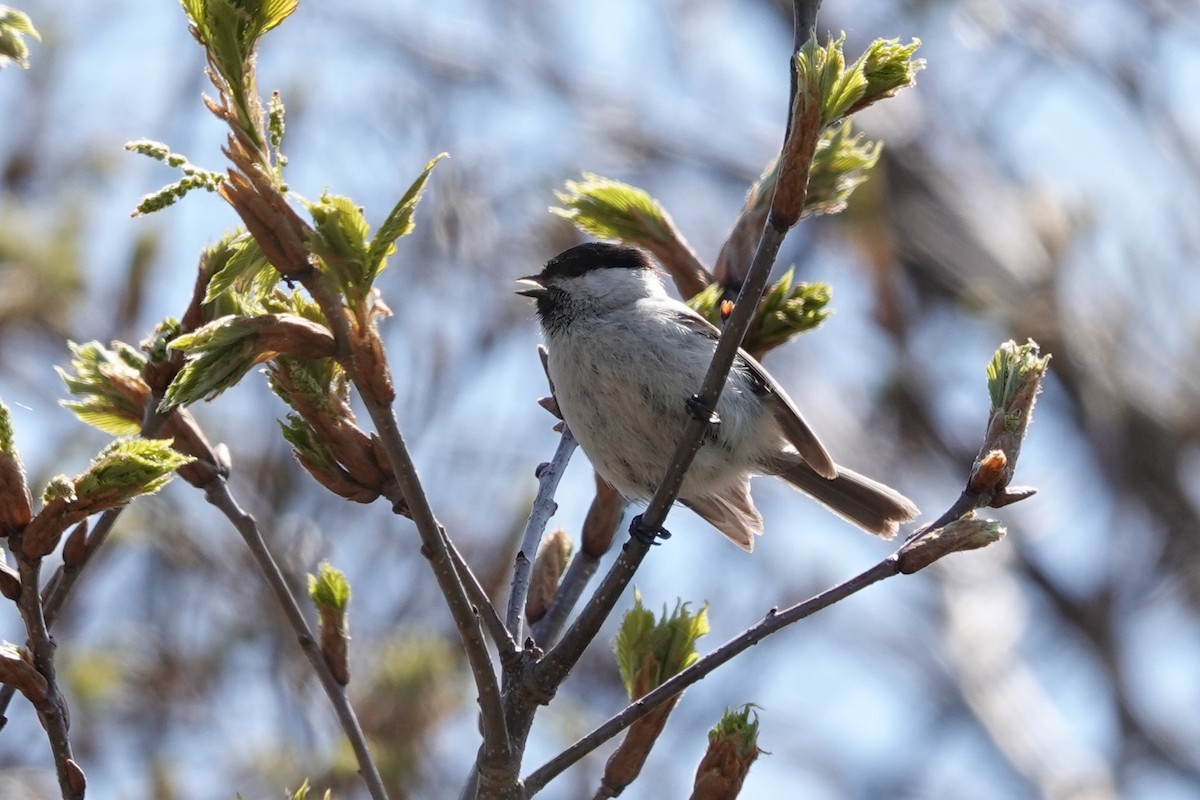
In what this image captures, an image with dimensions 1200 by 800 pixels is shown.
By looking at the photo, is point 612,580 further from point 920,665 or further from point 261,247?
point 920,665

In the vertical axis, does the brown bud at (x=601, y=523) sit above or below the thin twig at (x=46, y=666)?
above

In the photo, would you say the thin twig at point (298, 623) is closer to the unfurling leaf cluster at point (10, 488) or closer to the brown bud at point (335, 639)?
the brown bud at point (335, 639)

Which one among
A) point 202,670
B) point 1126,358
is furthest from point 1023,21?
point 202,670

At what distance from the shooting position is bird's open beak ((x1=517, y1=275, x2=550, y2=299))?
11.6ft

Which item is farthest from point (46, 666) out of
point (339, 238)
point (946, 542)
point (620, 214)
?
point (620, 214)

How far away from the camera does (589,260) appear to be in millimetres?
3707

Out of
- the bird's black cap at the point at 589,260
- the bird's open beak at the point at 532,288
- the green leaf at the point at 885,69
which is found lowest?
the green leaf at the point at 885,69

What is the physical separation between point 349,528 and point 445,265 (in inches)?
53.2

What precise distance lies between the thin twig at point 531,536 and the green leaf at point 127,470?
63 centimetres

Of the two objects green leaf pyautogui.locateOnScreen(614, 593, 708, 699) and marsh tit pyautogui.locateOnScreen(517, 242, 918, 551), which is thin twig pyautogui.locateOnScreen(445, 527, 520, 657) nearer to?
green leaf pyautogui.locateOnScreen(614, 593, 708, 699)

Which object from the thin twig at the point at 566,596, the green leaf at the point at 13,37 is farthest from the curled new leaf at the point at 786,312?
the green leaf at the point at 13,37

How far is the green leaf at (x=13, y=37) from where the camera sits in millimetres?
1632

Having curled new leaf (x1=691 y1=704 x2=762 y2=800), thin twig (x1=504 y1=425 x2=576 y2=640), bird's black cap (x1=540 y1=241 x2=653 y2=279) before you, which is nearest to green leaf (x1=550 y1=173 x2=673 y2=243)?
thin twig (x1=504 y1=425 x2=576 y2=640)

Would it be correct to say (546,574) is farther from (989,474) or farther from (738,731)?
(989,474)
